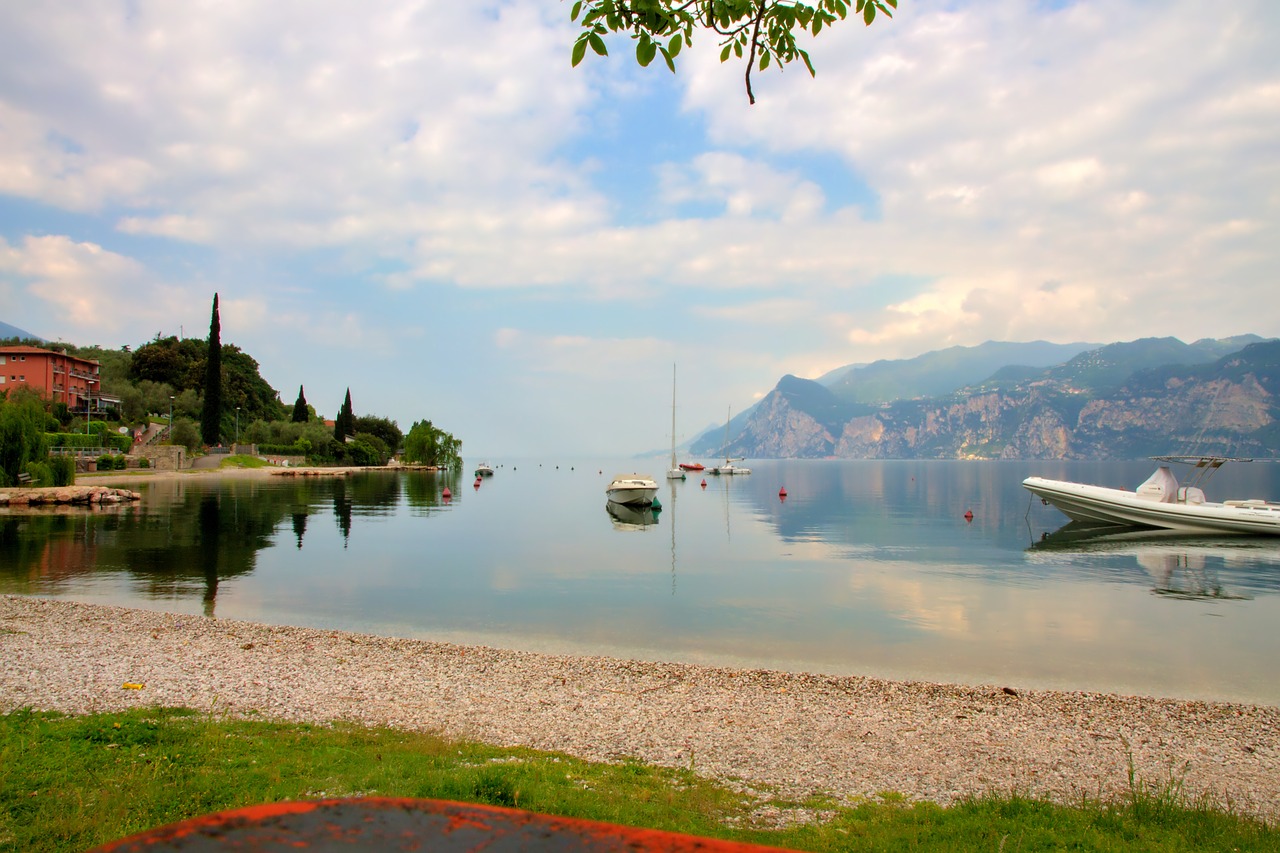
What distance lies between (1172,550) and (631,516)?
115 ft

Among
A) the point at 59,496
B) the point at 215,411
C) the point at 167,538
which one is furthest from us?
the point at 215,411

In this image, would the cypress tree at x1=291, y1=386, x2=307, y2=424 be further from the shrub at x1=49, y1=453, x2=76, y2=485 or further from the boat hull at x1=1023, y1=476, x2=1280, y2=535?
the boat hull at x1=1023, y1=476, x2=1280, y2=535

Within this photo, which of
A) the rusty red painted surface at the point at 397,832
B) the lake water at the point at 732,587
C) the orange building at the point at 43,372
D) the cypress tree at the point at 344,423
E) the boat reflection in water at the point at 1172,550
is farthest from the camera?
the cypress tree at the point at 344,423

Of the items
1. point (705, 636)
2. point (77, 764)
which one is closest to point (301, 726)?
point (77, 764)

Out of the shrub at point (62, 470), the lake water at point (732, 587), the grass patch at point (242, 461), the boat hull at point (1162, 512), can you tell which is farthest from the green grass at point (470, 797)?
the grass patch at point (242, 461)

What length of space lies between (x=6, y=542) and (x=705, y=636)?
30908 mm

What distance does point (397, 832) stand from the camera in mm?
1563

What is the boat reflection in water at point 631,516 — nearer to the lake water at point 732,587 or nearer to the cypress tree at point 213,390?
the lake water at point 732,587

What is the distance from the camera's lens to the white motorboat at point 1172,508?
147 feet

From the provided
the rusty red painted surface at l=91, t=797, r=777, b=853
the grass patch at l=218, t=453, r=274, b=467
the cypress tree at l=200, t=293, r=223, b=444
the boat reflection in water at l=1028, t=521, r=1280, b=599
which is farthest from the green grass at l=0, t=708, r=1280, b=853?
the grass patch at l=218, t=453, r=274, b=467

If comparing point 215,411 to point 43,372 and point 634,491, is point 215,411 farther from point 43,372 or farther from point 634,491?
point 634,491

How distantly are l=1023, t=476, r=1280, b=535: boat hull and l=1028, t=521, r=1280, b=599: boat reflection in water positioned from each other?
641 mm

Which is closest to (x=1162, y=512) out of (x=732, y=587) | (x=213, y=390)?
(x=732, y=587)

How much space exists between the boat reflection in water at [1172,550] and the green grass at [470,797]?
84.6 feet
